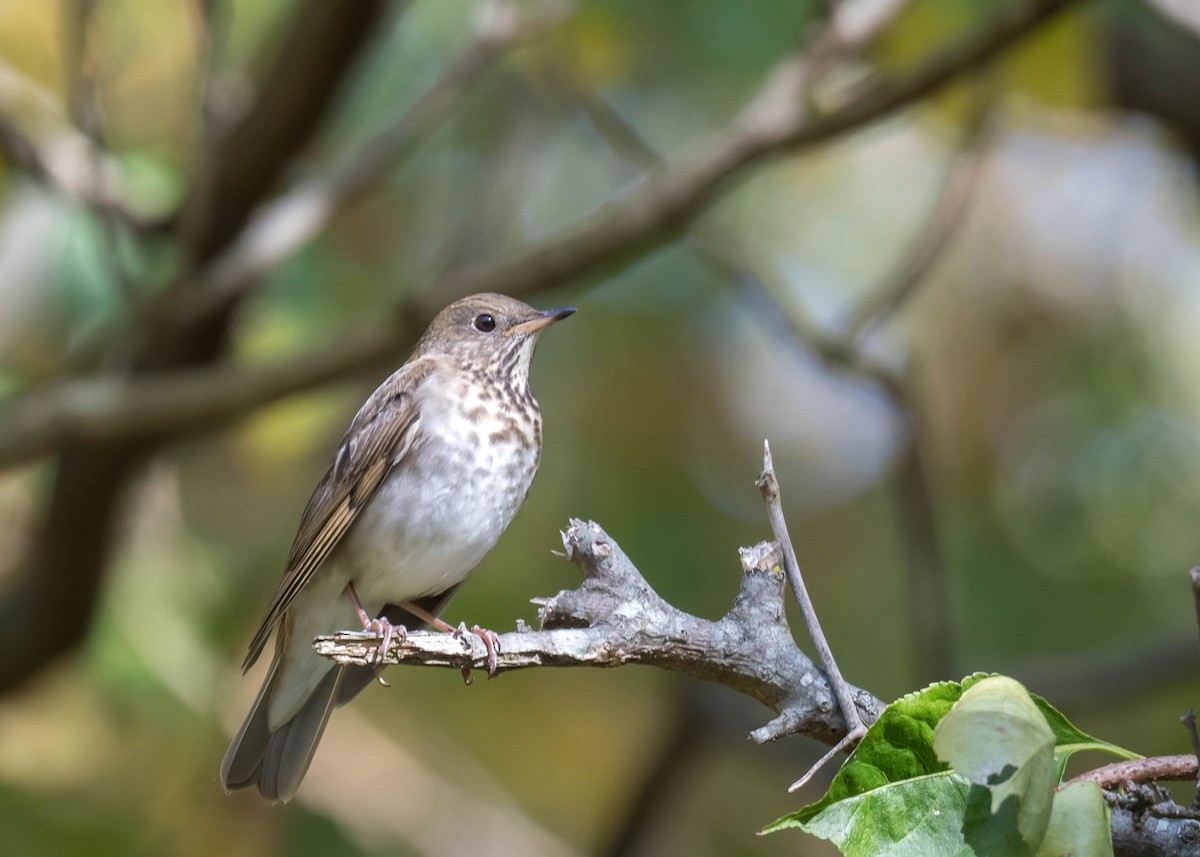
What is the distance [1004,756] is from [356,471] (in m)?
3.06

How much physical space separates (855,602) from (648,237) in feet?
10.5

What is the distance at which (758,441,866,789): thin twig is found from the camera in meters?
2.31

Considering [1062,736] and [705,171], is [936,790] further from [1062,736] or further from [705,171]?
[705,171]

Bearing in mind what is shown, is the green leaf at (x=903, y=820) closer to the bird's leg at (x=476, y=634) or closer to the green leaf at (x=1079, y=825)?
the green leaf at (x=1079, y=825)

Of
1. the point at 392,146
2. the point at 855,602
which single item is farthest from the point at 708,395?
the point at 392,146

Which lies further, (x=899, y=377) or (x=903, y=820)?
(x=899, y=377)

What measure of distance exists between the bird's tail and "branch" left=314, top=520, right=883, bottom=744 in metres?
2.03

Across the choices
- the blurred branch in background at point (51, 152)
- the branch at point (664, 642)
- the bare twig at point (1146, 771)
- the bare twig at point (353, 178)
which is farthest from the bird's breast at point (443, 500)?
the bare twig at point (1146, 771)

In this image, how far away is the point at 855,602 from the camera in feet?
26.0

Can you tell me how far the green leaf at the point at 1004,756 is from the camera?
1.87 metres

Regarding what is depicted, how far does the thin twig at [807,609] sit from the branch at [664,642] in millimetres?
44

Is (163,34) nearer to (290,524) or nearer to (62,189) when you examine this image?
(62,189)

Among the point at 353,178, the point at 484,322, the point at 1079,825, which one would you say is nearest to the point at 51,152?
the point at 353,178

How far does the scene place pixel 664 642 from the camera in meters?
2.49
